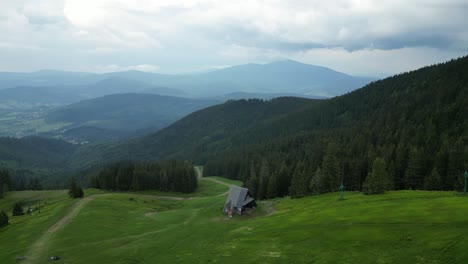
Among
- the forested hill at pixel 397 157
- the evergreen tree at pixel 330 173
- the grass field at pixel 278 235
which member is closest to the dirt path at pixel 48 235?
the grass field at pixel 278 235

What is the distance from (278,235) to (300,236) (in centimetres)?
373

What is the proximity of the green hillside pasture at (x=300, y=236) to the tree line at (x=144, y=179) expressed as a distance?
6217 cm

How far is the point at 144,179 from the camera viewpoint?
144500 mm

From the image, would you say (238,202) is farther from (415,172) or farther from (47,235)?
(415,172)

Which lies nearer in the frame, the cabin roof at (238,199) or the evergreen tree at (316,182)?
the cabin roof at (238,199)

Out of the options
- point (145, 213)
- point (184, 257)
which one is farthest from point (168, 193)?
point (184, 257)

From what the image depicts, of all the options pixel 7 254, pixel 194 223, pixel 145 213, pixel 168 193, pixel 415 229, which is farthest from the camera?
pixel 168 193

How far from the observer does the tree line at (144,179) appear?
143125 mm

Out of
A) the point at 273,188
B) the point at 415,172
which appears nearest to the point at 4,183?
the point at 273,188

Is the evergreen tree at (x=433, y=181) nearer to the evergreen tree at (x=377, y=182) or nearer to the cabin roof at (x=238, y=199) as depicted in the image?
the evergreen tree at (x=377, y=182)

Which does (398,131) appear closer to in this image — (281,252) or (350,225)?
(350,225)

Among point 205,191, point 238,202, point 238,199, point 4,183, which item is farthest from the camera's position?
point 4,183

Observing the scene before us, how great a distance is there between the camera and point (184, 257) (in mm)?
50000

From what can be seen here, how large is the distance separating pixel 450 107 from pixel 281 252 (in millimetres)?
127024
